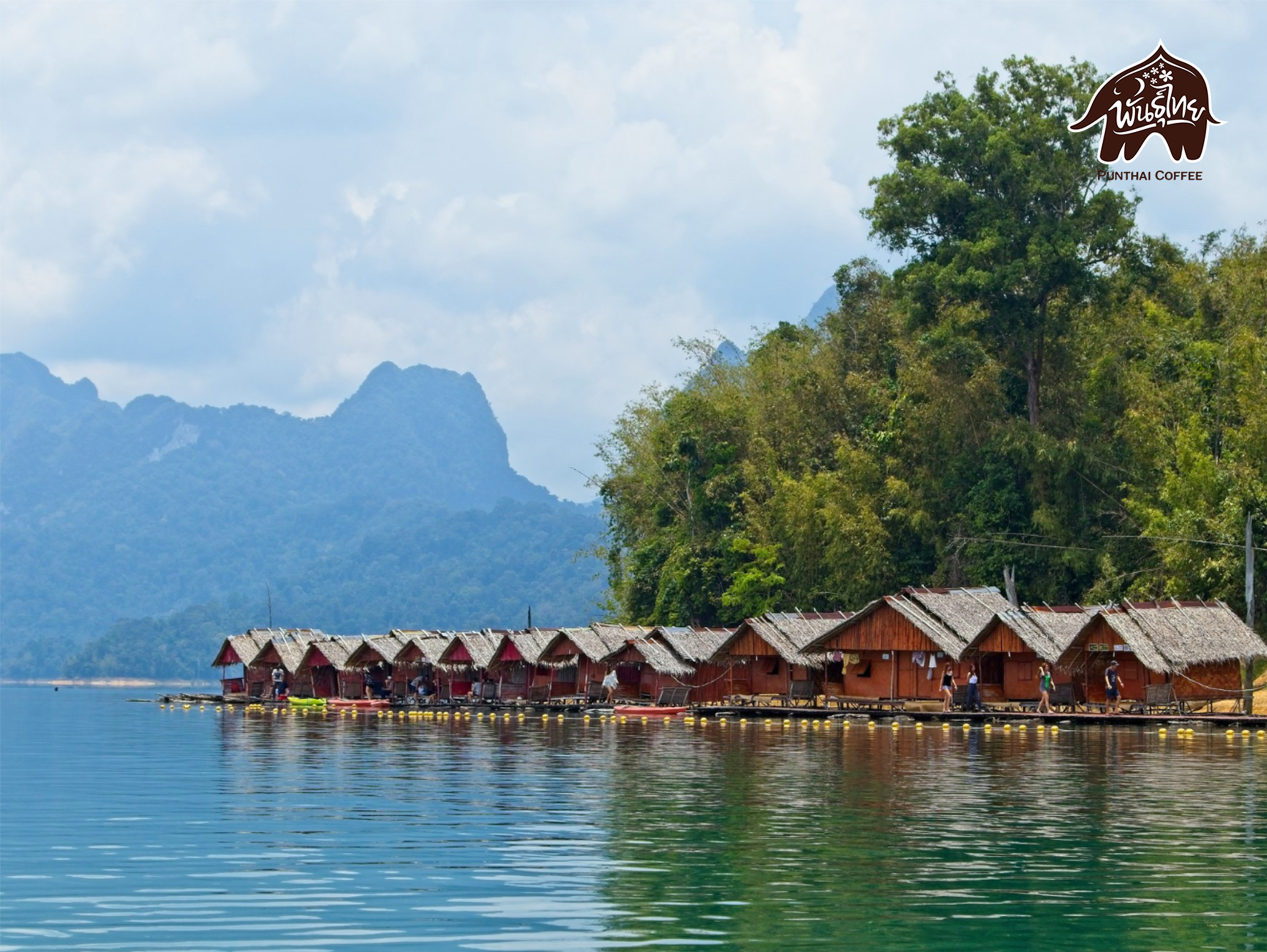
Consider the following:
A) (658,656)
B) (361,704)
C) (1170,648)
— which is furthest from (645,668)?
(1170,648)

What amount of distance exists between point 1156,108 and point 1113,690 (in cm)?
2263

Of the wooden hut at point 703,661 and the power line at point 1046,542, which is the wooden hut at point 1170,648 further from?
the wooden hut at point 703,661

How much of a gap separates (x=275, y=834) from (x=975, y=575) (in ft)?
147

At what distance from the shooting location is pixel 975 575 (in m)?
63.9

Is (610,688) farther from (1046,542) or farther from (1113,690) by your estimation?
(1113,690)

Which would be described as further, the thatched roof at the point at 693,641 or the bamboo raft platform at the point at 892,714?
the thatched roof at the point at 693,641

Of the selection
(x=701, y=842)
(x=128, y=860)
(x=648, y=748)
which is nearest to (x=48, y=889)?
(x=128, y=860)

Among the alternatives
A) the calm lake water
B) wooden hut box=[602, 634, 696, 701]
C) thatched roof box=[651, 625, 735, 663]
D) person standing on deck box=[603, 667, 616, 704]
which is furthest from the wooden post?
person standing on deck box=[603, 667, 616, 704]

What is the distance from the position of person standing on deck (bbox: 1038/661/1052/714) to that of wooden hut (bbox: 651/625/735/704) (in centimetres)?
1291

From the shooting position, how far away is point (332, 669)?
76.8 metres

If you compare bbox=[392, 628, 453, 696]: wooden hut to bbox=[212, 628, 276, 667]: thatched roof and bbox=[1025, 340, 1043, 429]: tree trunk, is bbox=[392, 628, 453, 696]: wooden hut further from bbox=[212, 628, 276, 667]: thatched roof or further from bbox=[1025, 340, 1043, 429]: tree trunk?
bbox=[1025, 340, 1043, 429]: tree trunk

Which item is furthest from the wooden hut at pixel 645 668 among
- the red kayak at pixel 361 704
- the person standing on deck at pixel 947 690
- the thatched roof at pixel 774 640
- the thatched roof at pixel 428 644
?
the person standing on deck at pixel 947 690

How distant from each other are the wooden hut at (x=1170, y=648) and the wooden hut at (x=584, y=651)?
1785 centimetres

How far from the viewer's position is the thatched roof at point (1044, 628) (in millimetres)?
49344
